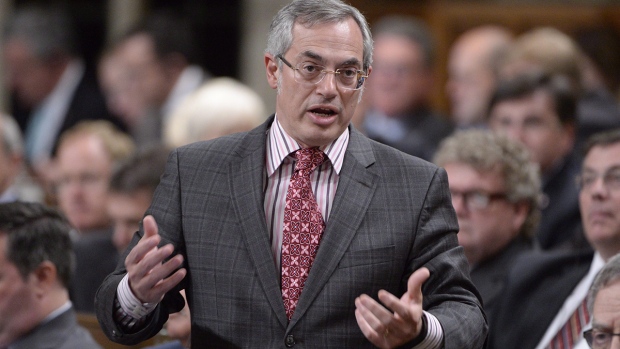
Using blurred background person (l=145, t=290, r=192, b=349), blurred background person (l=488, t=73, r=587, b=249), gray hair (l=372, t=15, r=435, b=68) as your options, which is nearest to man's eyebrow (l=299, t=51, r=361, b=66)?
blurred background person (l=145, t=290, r=192, b=349)

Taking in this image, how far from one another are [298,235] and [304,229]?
24mm

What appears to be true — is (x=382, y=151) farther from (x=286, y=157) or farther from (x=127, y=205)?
(x=127, y=205)

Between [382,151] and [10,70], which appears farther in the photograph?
[10,70]

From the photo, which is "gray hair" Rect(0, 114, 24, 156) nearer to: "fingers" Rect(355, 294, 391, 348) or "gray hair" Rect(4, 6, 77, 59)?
"gray hair" Rect(4, 6, 77, 59)

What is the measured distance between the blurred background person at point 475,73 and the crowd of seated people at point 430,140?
0.01 m

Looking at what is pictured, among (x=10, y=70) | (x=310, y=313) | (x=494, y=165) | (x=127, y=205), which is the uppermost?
(x=310, y=313)

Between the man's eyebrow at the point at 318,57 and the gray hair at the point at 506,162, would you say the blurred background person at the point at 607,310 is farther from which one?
the gray hair at the point at 506,162

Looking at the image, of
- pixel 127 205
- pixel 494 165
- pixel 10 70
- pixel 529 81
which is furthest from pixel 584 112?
pixel 10 70

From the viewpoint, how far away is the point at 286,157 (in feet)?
10.8

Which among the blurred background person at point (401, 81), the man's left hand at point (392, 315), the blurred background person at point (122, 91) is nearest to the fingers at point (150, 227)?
the man's left hand at point (392, 315)

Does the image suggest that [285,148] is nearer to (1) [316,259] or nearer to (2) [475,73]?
(1) [316,259]

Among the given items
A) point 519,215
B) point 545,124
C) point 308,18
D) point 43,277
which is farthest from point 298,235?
point 545,124

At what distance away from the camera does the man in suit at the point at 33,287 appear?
13.7ft

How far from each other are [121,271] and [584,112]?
13.7ft
